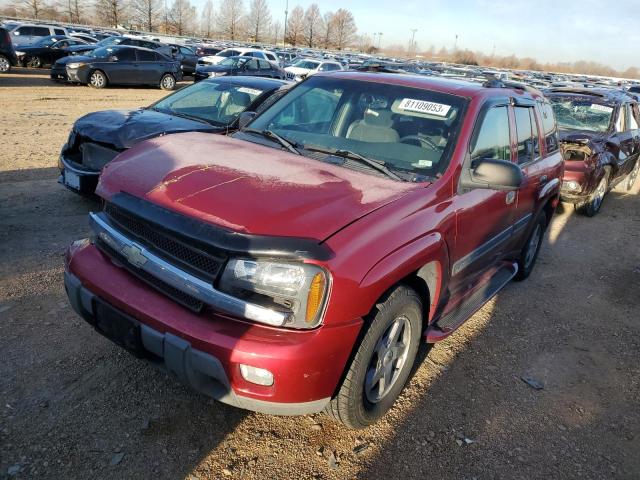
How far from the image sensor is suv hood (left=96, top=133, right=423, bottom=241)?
2.34 meters

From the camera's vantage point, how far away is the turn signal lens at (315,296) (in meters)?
2.20

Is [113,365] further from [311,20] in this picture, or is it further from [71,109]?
[311,20]

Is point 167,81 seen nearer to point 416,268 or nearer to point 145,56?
point 145,56

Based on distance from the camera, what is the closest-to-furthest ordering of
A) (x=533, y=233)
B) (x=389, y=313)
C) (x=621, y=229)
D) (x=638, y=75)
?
1. (x=389, y=313)
2. (x=533, y=233)
3. (x=621, y=229)
4. (x=638, y=75)

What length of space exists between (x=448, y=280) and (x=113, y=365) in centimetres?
222

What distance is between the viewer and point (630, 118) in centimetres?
917

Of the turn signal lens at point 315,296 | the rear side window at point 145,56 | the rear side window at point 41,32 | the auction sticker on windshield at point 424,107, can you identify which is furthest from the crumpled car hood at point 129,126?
the rear side window at point 41,32

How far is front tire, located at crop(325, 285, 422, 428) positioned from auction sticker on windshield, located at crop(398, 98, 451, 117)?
1336 millimetres

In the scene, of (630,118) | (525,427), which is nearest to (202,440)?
(525,427)

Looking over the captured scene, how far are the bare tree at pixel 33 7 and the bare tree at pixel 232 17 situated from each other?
1126 inches

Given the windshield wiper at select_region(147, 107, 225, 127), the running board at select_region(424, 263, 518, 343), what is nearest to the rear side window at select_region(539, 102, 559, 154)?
the running board at select_region(424, 263, 518, 343)

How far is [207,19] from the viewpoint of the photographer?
284 feet

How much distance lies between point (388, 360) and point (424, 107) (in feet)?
5.71

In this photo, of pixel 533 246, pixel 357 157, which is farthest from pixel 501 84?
pixel 533 246
